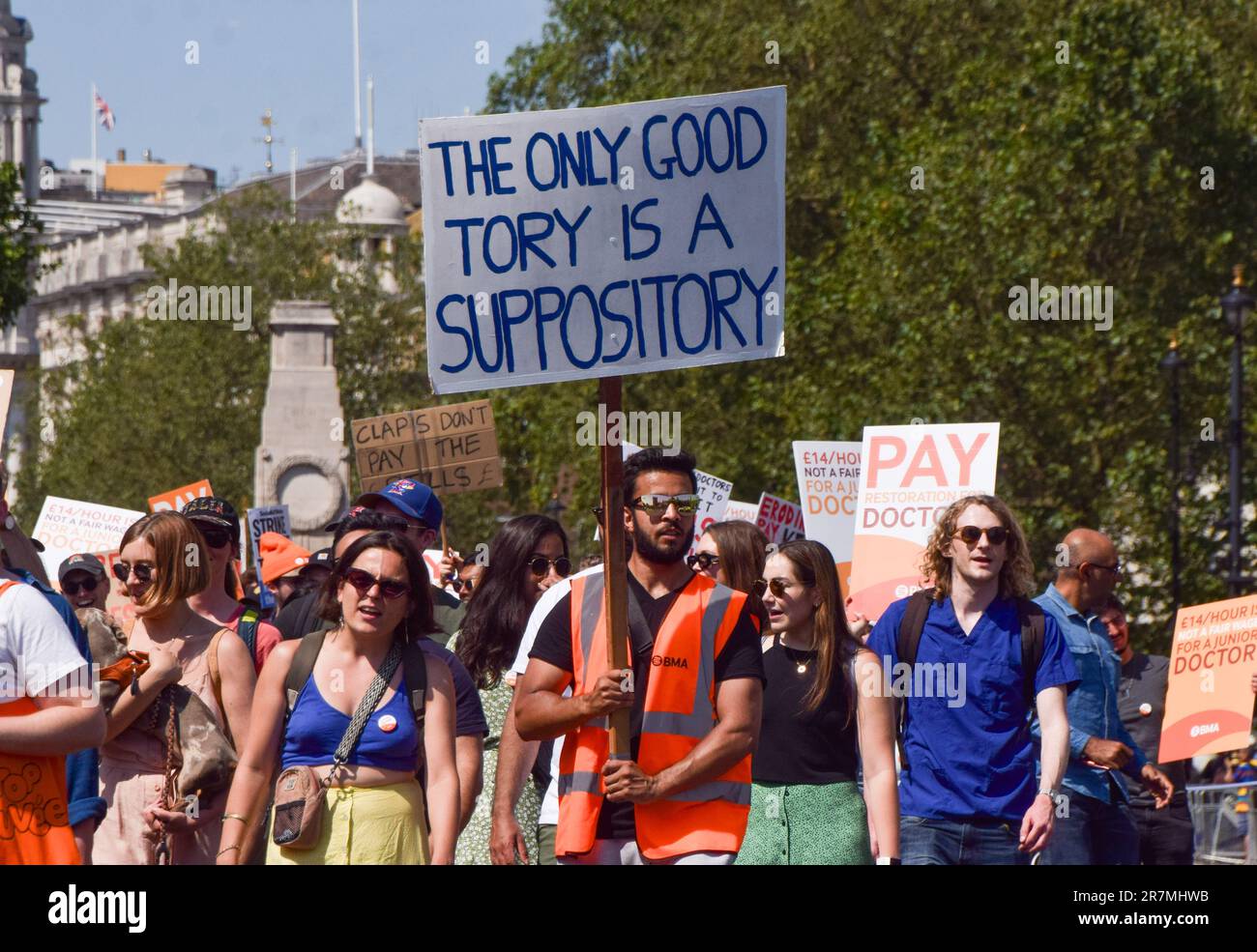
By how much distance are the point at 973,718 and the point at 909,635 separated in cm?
33

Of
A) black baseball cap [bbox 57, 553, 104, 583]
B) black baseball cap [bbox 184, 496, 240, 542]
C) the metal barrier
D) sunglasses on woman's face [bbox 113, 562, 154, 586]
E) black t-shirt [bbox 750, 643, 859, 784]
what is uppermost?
black baseball cap [bbox 57, 553, 104, 583]

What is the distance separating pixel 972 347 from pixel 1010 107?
8.88 ft

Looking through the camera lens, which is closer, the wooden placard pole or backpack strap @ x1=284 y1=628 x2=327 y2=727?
the wooden placard pole

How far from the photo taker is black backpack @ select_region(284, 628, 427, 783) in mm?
6316

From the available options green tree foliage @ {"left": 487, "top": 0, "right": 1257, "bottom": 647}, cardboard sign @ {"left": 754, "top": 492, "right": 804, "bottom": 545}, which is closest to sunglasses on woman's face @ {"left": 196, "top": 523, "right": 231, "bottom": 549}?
cardboard sign @ {"left": 754, "top": 492, "right": 804, "bottom": 545}

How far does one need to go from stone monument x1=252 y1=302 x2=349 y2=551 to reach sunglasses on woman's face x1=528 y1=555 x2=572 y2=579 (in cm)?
2158

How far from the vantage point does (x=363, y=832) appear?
6145 millimetres

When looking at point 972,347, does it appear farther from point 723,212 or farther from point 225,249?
point 225,249

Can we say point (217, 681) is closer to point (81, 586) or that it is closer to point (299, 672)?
point (299, 672)

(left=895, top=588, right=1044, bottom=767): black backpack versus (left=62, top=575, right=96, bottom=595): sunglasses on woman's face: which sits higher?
(left=62, top=575, right=96, bottom=595): sunglasses on woman's face

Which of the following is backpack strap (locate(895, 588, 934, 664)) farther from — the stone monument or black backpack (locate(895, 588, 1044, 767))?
the stone monument

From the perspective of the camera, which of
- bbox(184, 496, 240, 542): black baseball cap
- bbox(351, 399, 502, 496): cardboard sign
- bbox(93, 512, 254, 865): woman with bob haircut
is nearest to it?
bbox(93, 512, 254, 865): woman with bob haircut

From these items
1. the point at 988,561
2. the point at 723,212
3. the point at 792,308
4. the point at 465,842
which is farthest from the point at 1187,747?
the point at 792,308

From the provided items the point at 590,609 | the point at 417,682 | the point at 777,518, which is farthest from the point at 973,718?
the point at 777,518
